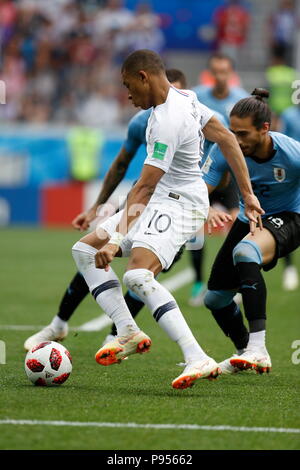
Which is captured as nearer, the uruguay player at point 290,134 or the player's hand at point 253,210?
the player's hand at point 253,210

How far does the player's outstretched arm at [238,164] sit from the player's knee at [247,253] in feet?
1.00

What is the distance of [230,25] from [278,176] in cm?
1564

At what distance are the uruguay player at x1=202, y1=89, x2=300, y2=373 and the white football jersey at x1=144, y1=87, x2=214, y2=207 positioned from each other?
1.44 feet

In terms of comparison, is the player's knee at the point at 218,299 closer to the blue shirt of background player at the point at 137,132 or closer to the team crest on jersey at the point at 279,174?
the team crest on jersey at the point at 279,174

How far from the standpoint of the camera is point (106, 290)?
5.99 meters

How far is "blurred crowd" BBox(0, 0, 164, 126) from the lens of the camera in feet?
65.6

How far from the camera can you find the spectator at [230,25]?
21266 millimetres

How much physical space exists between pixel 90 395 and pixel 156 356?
1.87 metres

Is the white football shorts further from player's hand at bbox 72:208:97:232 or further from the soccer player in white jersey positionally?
player's hand at bbox 72:208:97:232

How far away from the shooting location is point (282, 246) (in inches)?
246

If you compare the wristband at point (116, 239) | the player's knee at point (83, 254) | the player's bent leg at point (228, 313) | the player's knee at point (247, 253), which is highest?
the wristband at point (116, 239)

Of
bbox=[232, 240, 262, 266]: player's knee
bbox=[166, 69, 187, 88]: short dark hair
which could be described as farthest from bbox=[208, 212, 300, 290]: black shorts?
bbox=[166, 69, 187, 88]: short dark hair

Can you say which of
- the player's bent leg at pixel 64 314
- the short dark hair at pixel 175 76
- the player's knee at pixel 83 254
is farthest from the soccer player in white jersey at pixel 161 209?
the short dark hair at pixel 175 76
